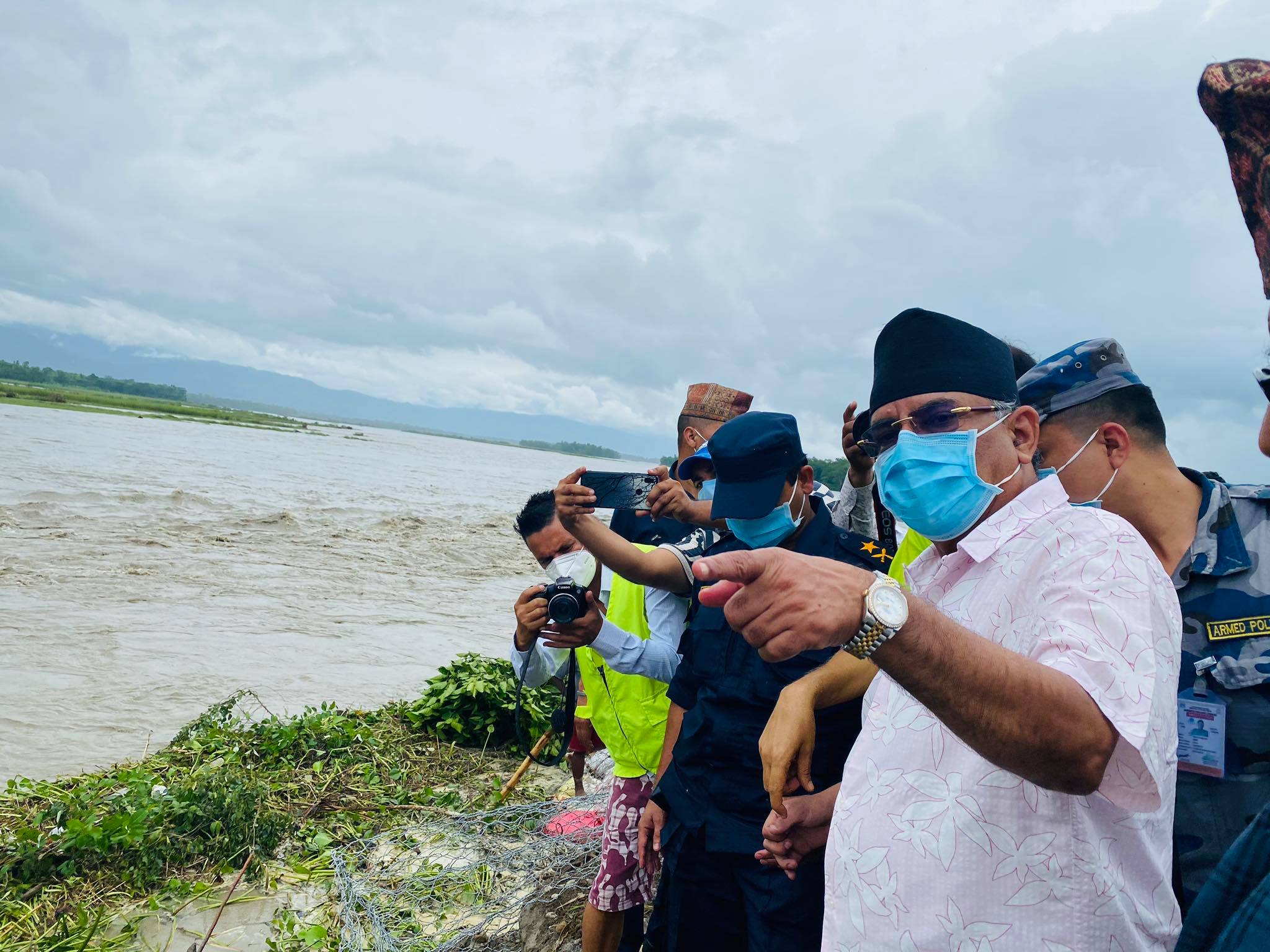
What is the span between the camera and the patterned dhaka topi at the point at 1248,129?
3.12ft

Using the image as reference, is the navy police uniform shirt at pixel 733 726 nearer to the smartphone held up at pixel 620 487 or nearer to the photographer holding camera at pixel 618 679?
the photographer holding camera at pixel 618 679

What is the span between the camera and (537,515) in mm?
3947

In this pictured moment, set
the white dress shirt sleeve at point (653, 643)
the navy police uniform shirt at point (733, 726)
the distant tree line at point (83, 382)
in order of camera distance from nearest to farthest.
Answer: the navy police uniform shirt at point (733, 726) < the white dress shirt sleeve at point (653, 643) < the distant tree line at point (83, 382)

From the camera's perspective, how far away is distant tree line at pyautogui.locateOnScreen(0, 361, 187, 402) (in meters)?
96.8

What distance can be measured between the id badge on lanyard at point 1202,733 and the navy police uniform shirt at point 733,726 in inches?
31.4

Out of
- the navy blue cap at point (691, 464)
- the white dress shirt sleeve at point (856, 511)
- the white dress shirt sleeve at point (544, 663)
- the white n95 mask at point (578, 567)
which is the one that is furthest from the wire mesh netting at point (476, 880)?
the white dress shirt sleeve at point (856, 511)

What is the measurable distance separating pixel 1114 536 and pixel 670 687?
1.72 m

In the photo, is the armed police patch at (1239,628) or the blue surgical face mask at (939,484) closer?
the blue surgical face mask at (939,484)

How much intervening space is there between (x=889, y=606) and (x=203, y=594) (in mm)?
11407

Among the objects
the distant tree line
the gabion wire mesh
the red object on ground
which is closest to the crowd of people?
the gabion wire mesh

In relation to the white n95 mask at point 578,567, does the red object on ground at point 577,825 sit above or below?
below

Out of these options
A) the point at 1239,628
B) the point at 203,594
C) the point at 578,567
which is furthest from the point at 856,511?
the point at 203,594

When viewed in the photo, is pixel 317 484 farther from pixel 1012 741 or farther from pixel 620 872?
pixel 1012 741

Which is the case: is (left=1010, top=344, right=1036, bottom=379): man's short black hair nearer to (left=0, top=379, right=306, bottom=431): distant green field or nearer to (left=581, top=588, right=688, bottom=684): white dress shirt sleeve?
(left=581, top=588, right=688, bottom=684): white dress shirt sleeve
